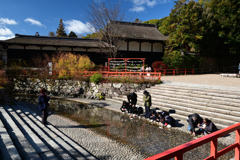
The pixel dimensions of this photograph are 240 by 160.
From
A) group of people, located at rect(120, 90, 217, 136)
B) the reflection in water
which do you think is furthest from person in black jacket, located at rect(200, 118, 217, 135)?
the reflection in water

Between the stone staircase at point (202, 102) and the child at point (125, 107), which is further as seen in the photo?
the child at point (125, 107)

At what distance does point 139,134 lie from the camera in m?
6.48

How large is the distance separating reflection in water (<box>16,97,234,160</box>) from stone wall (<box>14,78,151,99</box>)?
4339mm

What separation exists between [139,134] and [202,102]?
462 centimetres

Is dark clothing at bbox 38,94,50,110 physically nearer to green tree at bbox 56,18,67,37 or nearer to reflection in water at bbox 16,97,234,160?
reflection in water at bbox 16,97,234,160

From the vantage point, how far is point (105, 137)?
245 inches

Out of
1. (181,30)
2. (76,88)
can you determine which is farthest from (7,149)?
(181,30)

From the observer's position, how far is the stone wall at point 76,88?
1359 cm

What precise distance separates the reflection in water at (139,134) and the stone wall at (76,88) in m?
4.34

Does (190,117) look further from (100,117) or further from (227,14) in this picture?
(227,14)

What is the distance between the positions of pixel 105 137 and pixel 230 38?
2719 centimetres

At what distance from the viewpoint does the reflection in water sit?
509cm

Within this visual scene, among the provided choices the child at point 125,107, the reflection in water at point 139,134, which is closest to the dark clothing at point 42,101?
the reflection in water at point 139,134

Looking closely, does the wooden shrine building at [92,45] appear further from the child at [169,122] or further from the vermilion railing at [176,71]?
the child at [169,122]
